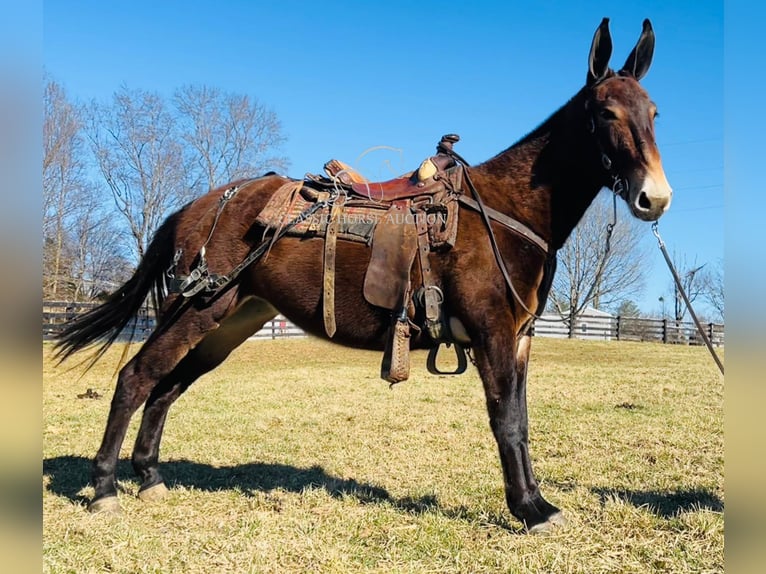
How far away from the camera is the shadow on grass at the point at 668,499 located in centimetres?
360

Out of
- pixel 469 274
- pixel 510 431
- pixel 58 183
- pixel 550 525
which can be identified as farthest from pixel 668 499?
pixel 58 183

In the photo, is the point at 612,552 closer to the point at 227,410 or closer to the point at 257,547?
the point at 257,547

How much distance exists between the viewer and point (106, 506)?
146 inches

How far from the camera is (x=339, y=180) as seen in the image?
Answer: 13.6 ft

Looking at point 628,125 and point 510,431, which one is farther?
point 510,431

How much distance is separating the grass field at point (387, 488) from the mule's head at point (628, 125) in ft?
6.27

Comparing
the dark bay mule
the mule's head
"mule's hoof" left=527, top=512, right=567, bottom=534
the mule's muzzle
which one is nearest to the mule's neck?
the dark bay mule

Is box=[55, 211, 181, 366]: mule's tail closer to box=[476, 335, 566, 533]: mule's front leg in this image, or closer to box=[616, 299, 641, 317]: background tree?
box=[476, 335, 566, 533]: mule's front leg

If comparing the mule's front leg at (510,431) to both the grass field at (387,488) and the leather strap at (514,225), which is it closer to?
the grass field at (387,488)

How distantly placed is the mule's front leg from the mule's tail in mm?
2718

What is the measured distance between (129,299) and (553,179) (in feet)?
11.4

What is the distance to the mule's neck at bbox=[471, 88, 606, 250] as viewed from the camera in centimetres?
355

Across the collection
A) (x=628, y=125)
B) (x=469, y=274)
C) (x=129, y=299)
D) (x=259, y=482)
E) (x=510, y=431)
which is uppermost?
(x=628, y=125)

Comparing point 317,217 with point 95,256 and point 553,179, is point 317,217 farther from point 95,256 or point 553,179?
point 95,256
